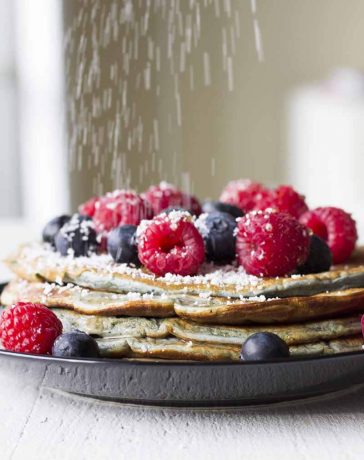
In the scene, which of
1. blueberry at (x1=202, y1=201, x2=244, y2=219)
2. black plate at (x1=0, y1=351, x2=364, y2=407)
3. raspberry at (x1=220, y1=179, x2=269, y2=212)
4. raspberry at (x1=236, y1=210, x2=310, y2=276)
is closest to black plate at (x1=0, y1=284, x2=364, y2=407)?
black plate at (x1=0, y1=351, x2=364, y2=407)

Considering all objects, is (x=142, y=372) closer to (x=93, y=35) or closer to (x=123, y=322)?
(x=123, y=322)

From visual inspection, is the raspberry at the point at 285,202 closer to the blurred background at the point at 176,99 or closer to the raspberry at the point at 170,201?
the raspberry at the point at 170,201

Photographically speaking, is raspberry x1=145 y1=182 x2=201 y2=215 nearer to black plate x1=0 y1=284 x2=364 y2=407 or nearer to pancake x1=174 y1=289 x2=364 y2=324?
pancake x1=174 y1=289 x2=364 y2=324

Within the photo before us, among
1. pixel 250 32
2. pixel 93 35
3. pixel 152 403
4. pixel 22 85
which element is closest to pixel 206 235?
pixel 152 403

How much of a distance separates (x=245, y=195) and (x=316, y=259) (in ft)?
1.13

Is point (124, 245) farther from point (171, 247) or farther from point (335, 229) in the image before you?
point (335, 229)

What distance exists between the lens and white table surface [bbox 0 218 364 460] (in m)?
0.94

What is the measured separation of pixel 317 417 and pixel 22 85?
12.0ft

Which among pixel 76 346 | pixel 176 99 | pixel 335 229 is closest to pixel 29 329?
pixel 76 346

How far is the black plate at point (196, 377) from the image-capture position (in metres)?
0.96

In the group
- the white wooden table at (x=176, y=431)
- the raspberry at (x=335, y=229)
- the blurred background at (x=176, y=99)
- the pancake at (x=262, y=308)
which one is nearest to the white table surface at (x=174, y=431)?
the white wooden table at (x=176, y=431)

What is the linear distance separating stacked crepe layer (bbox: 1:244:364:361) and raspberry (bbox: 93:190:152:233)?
194 mm

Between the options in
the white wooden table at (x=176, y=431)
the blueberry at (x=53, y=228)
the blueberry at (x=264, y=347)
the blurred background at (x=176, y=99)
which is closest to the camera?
the white wooden table at (x=176, y=431)

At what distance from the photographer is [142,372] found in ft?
3.17
